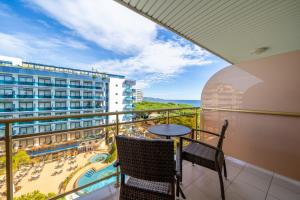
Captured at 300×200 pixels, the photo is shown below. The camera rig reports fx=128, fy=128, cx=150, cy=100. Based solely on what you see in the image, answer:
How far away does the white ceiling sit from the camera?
5.53ft

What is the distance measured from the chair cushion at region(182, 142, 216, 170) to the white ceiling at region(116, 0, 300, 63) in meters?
2.00

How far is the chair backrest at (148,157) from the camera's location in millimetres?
909

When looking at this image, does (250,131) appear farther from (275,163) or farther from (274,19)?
(274,19)

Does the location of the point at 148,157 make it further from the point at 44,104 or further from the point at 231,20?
the point at 44,104

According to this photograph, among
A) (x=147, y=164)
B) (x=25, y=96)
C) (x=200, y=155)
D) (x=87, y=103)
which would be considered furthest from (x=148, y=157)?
(x=87, y=103)

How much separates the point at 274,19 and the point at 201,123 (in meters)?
2.41

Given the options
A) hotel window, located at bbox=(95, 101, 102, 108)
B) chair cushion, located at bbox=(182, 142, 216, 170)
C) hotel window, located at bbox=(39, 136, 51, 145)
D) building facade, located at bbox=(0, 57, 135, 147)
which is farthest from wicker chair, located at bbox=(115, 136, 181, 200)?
hotel window, located at bbox=(95, 101, 102, 108)

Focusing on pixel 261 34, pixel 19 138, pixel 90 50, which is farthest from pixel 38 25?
pixel 261 34

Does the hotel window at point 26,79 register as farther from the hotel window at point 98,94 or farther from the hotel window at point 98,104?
the hotel window at point 98,104

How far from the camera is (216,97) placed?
3.13 metres

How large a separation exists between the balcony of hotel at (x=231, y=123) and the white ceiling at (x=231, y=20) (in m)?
0.01

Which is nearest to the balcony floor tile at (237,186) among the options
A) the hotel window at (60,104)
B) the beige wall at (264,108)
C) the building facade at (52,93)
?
the beige wall at (264,108)

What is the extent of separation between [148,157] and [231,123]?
2597 millimetres

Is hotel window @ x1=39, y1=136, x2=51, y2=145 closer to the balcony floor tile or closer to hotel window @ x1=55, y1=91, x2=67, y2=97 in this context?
the balcony floor tile
